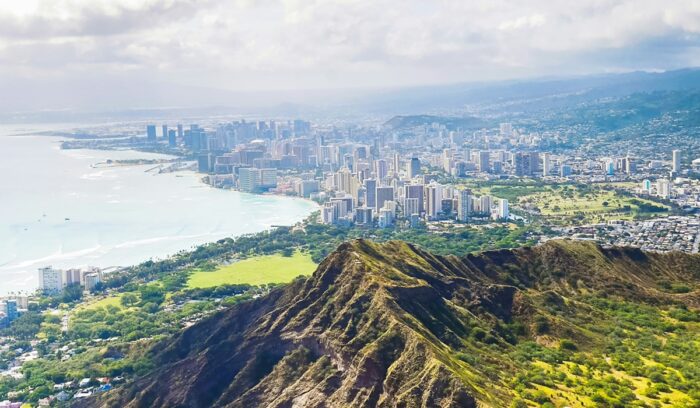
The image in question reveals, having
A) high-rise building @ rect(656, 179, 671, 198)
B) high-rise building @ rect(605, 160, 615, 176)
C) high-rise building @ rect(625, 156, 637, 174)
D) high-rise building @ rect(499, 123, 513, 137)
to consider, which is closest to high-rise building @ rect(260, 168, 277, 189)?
high-rise building @ rect(605, 160, 615, 176)

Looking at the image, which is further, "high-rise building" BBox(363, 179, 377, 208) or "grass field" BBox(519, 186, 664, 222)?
"high-rise building" BBox(363, 179, 377, 208)

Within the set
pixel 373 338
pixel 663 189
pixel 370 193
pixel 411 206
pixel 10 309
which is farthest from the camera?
pixel 370 193

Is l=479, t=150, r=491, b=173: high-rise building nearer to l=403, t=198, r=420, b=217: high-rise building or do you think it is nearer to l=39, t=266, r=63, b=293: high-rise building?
l=403, t=198, r=420, b=217: high-rise building

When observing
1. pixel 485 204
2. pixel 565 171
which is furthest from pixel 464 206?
pixel 565 171

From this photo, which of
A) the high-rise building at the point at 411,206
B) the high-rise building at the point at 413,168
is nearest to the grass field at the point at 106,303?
the high-rise building at the point at 411,206

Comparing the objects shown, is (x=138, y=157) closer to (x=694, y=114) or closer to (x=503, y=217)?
(x=503, y=217)

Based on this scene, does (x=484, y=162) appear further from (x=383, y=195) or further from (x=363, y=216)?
(x=363, y=216)

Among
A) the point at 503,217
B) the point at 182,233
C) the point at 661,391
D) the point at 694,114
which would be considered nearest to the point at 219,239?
the point at 182,233
